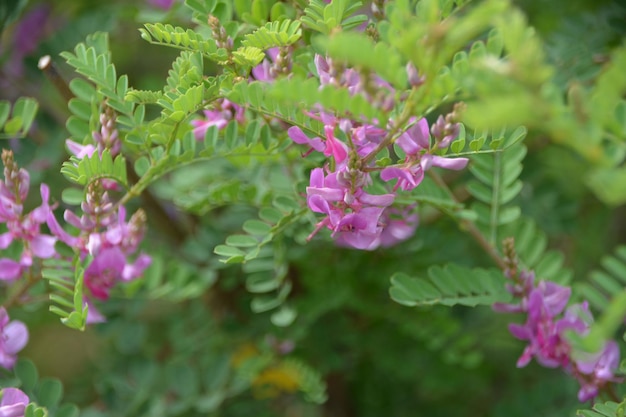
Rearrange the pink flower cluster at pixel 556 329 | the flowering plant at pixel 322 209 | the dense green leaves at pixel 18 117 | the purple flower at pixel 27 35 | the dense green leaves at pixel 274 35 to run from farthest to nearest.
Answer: the purple flower at pixel 27 35
the dense green leaves at pixel 18 117
the pink flower cluster at pixel 556 329
the dense green leaves at pixel 274 35
the flowering plant at pixel 322 209

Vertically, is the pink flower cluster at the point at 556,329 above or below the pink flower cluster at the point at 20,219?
below

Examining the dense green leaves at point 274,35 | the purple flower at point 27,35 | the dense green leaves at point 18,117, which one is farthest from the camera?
the purple flower at point 27,35

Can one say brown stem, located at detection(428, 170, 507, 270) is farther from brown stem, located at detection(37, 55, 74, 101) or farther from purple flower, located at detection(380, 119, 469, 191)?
brown stem, located at detection(37, 55, 74, 101)

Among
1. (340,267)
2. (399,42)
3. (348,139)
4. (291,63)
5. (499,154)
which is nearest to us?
(399,42)

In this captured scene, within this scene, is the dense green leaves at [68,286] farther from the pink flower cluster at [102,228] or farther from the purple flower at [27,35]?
the purple flower at [27,35]

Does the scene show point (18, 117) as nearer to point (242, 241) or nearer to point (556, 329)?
point (242, 241)

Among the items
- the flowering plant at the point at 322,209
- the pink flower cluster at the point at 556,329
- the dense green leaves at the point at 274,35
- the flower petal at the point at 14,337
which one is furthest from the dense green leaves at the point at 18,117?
the pink flower cluster at the point at 556,329

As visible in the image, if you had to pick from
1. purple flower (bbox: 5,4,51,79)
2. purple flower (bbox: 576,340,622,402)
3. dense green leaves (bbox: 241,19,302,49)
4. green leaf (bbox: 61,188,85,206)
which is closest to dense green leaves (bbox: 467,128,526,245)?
purple flower (bbox: 576,340,622,402)

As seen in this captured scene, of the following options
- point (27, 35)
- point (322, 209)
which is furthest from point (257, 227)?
point (27, 35)

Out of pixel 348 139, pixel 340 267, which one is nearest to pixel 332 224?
pixel 348 139

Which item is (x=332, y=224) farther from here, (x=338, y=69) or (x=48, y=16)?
(x=48, y=16)
